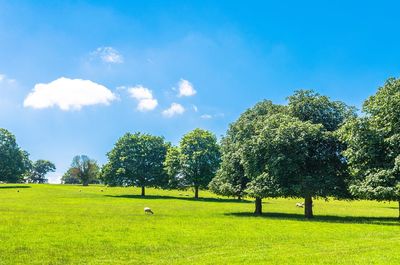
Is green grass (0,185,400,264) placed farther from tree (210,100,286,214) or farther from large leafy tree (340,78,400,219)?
tree (210,100,286,214)

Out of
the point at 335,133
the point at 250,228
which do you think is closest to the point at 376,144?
the point at 335,133

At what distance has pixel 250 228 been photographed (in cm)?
3672

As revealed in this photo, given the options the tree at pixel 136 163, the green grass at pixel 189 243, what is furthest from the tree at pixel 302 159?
the tree at pixel 136 163

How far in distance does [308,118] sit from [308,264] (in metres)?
34.7

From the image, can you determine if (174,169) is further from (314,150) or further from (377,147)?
(377,147)

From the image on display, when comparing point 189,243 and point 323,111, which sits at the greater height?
point 323,111

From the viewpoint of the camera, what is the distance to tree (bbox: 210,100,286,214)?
49469 mm

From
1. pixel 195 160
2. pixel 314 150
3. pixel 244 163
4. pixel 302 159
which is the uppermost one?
pixel 195 160

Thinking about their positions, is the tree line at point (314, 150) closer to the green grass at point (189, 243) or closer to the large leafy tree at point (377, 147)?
the large leafy tree at point (377, 147)

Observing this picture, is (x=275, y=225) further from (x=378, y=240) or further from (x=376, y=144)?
(x=376, y=144)

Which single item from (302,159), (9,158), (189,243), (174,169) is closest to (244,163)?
(302,159)

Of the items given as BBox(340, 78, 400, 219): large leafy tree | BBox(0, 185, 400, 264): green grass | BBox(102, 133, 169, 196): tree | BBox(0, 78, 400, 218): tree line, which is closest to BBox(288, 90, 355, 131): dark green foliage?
BBox(0, 78, 400, 218): tree line

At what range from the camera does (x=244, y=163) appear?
167 ft

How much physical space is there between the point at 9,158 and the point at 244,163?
10708 cm
